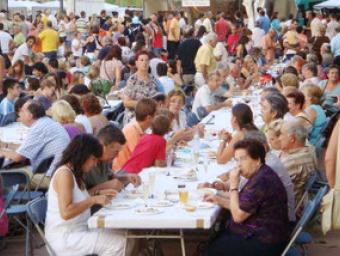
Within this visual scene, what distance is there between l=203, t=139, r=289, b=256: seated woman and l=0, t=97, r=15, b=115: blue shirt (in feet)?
19.9

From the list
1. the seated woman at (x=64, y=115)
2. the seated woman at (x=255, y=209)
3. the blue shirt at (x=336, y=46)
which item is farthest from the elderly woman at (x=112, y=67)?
the seated woman at (x=255, y=209)

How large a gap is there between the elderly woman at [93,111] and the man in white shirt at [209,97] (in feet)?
10.0

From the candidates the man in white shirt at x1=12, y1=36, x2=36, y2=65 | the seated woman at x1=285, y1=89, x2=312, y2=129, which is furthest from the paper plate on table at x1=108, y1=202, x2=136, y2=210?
the man in white shirt at x1=12, y1=36, x2=36, y2=65

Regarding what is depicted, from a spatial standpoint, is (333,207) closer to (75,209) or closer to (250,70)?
(75,209)

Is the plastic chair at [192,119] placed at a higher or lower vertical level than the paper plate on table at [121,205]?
lower

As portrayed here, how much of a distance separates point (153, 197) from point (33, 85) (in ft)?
21.6

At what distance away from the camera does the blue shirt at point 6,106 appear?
11.8 m

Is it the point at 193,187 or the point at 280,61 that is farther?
the point at 280,61

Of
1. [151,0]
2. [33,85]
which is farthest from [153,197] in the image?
[151,0]

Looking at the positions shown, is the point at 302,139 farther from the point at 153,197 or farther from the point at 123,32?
the point at 123,32

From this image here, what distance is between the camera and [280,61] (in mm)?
22391

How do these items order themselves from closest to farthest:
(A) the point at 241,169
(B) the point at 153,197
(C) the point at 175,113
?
1. (A) the point at 241,169
2. (B) the point at 153,197
3. (C) the point at 175,113

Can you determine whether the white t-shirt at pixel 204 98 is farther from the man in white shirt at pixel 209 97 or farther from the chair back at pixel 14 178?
the chair back at pixel 14 178

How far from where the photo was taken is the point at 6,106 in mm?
11773
